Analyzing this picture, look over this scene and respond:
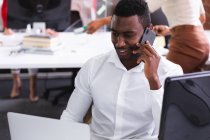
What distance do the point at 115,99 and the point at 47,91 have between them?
2.07m

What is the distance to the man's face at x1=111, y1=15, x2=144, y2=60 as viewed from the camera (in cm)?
126

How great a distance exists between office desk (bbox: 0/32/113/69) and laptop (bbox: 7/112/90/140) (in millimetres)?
1038

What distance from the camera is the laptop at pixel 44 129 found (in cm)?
97

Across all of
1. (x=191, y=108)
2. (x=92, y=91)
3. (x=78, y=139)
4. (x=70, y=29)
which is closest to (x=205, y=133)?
(x=191, y=108)

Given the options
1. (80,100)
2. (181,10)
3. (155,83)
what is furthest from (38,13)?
(155,83)

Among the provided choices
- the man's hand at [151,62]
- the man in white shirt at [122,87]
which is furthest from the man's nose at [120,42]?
the man's hand at [151,62]

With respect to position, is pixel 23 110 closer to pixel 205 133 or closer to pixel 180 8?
pixel 180 8

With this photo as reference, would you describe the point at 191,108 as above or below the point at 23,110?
above

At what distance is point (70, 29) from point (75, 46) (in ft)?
1.84

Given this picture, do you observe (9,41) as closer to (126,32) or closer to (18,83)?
(18,83)

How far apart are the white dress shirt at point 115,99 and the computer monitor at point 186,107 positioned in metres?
0.44

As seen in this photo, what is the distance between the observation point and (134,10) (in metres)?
1.28

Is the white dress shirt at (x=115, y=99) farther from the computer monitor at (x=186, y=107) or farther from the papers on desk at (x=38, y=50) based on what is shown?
the papers on desk at (x=38, y=50)

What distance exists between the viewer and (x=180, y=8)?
75.8 inches
